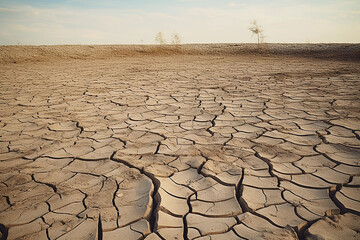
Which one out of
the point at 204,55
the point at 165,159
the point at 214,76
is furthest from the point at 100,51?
the point at 165,159

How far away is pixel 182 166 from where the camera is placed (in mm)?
1622

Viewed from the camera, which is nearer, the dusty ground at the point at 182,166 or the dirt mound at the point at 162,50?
the dusty ground at the point at 182,166

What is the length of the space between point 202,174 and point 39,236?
3.08 ft

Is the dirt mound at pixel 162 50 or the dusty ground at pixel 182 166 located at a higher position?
the dirt mound at pixel 162 50

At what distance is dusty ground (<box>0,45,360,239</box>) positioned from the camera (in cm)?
112

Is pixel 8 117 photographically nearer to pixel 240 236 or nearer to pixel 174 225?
pixel 174 225

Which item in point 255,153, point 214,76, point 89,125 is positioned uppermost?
point 214,76

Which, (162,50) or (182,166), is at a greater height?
(162,50)

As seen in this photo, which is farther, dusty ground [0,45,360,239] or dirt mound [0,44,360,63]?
dirt mound [0,44,360,63]

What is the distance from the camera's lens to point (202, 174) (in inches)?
60.2

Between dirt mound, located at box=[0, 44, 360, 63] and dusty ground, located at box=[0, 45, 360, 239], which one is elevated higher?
dirt mound, located at box=[0, 44, 360, 63]

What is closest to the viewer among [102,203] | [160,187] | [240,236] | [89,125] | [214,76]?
[240,236]

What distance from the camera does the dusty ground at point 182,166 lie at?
1121 millimetres

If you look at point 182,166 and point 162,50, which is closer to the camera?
point 182,166
